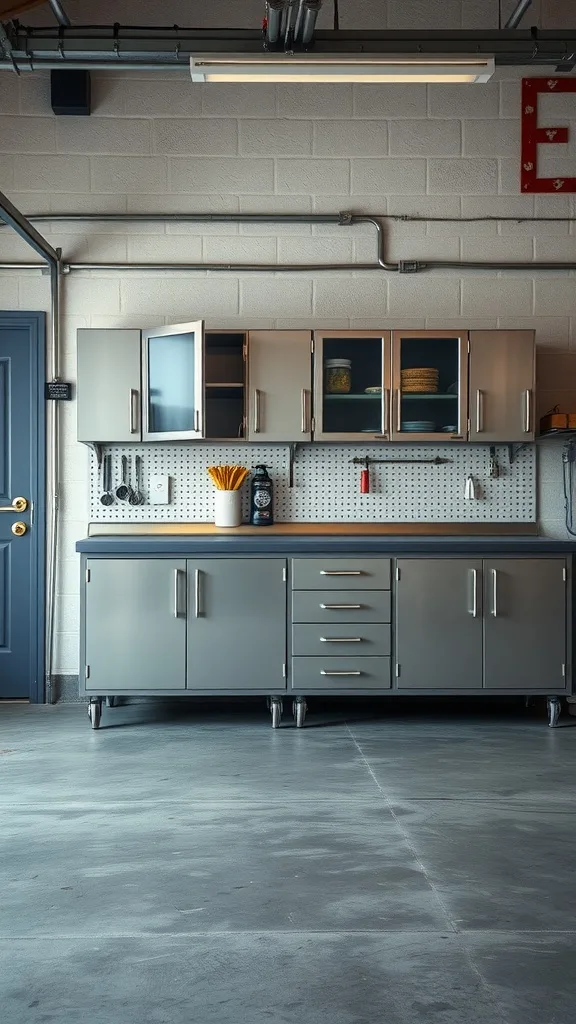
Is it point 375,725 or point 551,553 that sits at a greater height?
point 551,553

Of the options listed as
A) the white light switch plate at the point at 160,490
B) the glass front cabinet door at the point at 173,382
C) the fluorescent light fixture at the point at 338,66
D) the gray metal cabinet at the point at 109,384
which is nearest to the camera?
the fluorescent light fixture at the point at 338,66

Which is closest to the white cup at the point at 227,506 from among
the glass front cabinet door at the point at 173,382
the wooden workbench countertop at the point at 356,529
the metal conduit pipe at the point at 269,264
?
the wooden workbench countertop at the point at 356,529

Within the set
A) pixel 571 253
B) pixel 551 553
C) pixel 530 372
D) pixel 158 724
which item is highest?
pixel 571 253

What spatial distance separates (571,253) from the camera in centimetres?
514

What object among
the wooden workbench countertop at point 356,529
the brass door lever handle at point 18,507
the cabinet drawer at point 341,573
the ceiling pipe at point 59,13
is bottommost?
the cabinet drawer at point 341,573

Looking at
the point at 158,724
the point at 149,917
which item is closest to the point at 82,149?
the point at 158,724

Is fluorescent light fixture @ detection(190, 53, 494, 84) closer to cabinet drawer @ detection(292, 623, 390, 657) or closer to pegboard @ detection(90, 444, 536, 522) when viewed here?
pegboard @ detection(90, 444, 536, 522)

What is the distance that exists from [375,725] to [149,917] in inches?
92.6

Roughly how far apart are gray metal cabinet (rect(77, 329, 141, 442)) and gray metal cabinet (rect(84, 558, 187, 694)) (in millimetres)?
790

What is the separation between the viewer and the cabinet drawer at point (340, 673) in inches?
174

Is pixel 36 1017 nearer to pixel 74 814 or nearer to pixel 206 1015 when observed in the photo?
pixel 206 1015

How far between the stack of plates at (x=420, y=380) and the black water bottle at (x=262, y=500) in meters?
0.90

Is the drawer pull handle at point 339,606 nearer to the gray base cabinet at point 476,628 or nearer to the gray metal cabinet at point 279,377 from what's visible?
the gray base cabinet at point 476,628

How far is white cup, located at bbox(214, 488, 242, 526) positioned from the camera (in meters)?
4.93
